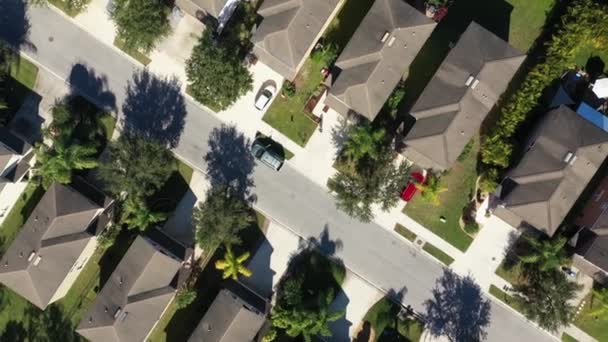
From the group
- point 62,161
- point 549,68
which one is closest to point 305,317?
point 62,161

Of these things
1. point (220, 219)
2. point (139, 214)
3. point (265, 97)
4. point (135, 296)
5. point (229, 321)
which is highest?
point (265, 97)

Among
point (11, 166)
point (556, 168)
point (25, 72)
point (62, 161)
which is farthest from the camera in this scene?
point (25, 72)

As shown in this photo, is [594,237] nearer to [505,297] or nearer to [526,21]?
[505,297]

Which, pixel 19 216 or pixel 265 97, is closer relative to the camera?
pixel 265 97

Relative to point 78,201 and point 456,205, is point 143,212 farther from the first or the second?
point 456,205

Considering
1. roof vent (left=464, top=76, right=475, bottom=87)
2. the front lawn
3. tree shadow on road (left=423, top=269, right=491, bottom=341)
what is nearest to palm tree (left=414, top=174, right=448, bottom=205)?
tree shadow on road (left=423, top=269, right=491, bottom=341)

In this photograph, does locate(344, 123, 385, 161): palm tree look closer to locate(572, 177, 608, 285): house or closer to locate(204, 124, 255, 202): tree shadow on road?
locate(204, 124, 255, 202): tree shadow on road
